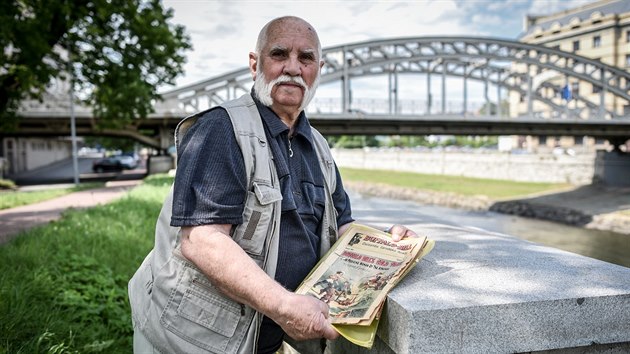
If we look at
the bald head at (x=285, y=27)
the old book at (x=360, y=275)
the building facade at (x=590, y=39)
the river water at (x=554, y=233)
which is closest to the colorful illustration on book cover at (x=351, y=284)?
the old book at (x=360, y=275)

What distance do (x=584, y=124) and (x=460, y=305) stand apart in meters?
32.4

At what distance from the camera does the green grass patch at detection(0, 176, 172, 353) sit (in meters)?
2.48

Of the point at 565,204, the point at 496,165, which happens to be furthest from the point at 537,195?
the point at 496,165

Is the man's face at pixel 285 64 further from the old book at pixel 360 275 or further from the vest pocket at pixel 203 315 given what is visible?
the vest pocket at pixel 203 315

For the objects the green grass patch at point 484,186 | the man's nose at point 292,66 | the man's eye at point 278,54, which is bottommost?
the green grass patch at point 484,186

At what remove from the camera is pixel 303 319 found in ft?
4.65

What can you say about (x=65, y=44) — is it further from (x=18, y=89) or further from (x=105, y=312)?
(x=105, y=312)

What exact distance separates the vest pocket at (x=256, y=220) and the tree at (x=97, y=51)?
1205cm

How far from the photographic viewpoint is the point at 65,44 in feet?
45.4

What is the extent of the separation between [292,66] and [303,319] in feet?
3.13

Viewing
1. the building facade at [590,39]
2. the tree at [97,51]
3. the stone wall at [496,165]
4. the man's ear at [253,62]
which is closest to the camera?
the man's ear at [253,62]

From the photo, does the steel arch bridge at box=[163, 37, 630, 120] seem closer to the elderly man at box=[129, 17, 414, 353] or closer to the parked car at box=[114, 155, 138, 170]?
the parked car at box=[114, 155, 138, 170]

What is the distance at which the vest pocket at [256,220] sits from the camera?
1.56 meters

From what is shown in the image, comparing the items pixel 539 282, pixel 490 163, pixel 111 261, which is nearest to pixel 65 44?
pixel 111 261
